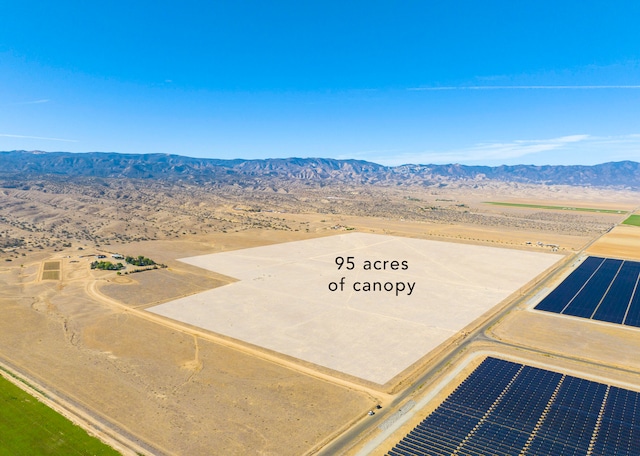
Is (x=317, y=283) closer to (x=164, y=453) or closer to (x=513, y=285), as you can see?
(x=513, y=285)

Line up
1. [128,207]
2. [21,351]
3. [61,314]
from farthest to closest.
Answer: [128,207] < [61,314] < [21,351]

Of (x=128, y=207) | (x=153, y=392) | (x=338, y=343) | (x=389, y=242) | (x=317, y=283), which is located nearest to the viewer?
(x=153, y=392)

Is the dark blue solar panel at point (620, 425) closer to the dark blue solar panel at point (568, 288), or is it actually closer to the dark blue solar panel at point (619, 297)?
the dark blue solar panel at point (619, 297)

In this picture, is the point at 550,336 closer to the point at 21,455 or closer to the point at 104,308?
the point at 21,455

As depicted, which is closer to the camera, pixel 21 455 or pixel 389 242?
pixel 21 455

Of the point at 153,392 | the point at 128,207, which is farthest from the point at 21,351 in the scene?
the point at 128,207

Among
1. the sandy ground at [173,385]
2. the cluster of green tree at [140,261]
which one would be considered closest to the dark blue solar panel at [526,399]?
the sandy ground at [173,385]

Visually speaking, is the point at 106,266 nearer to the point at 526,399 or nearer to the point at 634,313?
the point at 526,399
